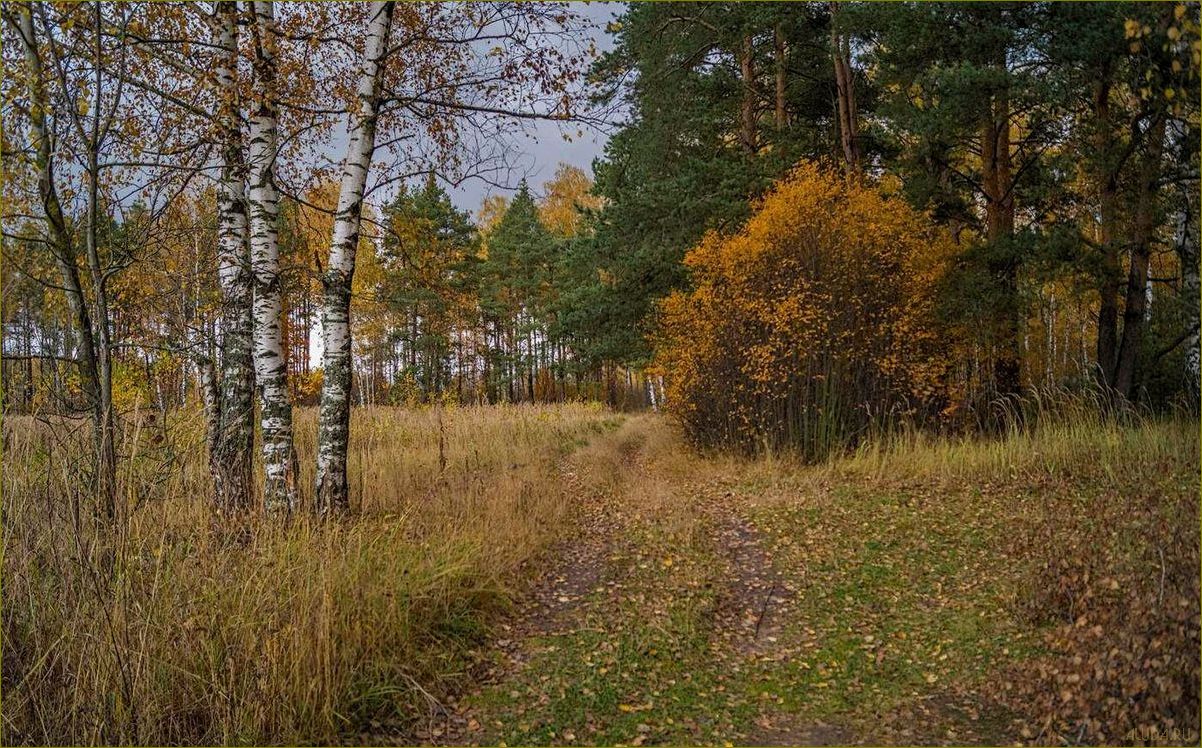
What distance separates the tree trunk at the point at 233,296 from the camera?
516 cm

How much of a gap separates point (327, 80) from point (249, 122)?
2007mm

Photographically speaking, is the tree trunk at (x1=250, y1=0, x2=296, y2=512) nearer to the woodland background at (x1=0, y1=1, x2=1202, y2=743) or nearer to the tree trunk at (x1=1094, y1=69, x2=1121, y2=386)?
the woodland background at (x1=0, y1=1, x2=1202, y2=743)

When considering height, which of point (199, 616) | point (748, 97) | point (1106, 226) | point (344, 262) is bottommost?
point (199, 616)

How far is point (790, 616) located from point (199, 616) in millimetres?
3879

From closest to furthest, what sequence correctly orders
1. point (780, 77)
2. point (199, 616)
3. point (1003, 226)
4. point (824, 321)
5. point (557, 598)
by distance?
point (199, 616), point (557, 598), point (824, 321), point (1003, 226), point (780, 77)

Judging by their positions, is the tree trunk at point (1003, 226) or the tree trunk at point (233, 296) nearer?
the tree trunk at point (233, 296)

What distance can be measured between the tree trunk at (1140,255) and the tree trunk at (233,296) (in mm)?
10538

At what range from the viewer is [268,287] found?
17.5 feet

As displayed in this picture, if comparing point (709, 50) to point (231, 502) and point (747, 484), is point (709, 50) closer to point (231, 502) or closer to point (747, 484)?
point (747, 484)

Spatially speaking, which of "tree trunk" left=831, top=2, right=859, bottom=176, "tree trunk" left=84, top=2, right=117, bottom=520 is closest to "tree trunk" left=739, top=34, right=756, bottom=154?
"tree trunk" left=831, top=2, right=859, bottom=176

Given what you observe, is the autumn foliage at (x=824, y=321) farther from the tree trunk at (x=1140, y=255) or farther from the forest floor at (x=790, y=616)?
the tree trunk at (x=1140, y=255)

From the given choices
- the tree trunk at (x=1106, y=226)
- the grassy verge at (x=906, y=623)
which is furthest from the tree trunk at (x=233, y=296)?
the tree trunk at (x=1106, y=226)

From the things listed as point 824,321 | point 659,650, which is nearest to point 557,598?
point 659,650

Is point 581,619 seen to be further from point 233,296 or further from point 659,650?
point 233,296
